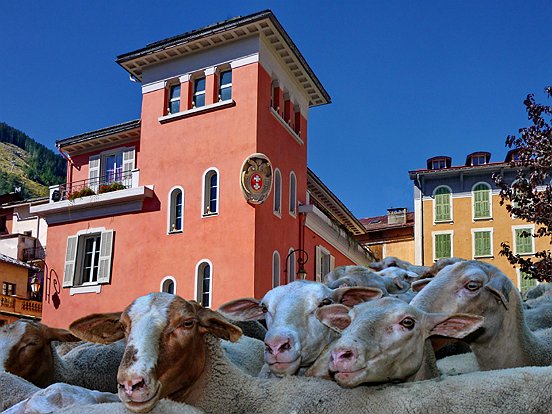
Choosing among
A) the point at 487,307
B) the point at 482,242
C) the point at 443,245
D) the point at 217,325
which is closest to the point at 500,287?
the point at 487,307

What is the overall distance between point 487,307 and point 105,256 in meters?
26.0

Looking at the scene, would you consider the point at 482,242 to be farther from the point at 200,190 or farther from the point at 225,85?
the point at 200,190

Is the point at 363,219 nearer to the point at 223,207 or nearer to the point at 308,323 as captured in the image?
the point at 223,207

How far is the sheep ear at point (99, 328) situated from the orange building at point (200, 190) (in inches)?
831

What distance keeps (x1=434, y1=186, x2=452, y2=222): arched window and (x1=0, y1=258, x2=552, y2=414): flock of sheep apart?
1694 inches

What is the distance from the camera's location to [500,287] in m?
4.04

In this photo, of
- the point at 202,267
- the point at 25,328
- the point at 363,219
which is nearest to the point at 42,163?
the point at 363,219

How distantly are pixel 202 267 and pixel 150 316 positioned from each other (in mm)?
23031

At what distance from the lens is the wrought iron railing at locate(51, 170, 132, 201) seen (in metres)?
29.6

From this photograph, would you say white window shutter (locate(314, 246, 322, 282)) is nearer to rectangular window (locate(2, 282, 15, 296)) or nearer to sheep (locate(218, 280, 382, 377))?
rectangular window (locate(2, 282, 15, 296))

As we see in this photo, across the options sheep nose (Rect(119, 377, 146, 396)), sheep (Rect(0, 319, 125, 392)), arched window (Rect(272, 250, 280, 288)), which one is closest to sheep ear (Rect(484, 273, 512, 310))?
sheep nose (Rect(119, 377, 146, 396))

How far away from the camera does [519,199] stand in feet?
57.6

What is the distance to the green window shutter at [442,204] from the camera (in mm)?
46812

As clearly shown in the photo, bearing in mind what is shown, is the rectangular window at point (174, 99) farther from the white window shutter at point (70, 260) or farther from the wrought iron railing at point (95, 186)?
the white window shutter at point (70, 260)
